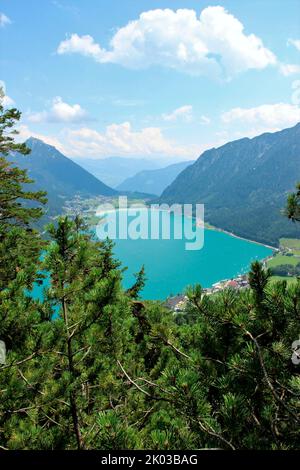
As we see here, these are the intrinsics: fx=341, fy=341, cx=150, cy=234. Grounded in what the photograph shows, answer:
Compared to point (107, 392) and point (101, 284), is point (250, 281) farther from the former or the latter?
point (107, 392)

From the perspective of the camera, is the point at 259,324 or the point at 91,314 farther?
the point at 91,314

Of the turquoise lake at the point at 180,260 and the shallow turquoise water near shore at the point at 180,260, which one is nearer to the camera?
the shallow turquoise water near shore at the point at 180,260

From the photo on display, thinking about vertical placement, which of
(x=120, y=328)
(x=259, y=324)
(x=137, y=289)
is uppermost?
(x=259, y=324)

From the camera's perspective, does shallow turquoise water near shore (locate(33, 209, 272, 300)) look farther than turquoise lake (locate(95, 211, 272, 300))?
No

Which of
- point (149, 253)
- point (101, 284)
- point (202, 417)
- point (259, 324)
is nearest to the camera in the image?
point (202, 417)

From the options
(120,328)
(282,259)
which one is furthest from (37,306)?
(282,259)

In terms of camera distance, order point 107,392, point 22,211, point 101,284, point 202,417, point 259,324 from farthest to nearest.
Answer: point 22,211 < point 107,392 < point 101,284 < point 259,324 < point 202,417

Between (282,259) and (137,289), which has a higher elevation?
(137,289)
